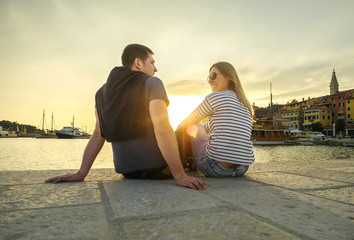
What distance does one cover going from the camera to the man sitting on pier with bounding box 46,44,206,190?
1.48m

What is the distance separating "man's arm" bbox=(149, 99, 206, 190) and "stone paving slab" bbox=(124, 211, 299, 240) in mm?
583

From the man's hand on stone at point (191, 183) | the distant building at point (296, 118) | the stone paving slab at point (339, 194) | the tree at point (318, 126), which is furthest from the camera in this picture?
the distant building at point (296, 118)

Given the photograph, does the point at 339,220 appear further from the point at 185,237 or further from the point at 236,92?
the point at 236,92

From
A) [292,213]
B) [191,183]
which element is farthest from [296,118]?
[292,213]

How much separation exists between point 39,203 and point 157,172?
2.71ft

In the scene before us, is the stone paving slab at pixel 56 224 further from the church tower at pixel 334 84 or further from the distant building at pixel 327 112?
the church tower at pixel 334 84

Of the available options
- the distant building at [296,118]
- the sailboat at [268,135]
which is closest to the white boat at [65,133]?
the sailboat at [268,135]

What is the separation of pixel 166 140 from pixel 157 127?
10cm

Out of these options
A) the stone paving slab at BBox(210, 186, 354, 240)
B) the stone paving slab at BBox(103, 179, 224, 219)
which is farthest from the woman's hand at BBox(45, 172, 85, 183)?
the stone paving slab at BBox(210, 186, 354, 240)

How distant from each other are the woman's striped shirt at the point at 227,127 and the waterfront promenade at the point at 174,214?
22.2 inches

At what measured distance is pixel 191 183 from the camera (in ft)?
4.20

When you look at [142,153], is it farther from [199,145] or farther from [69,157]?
[69,157]

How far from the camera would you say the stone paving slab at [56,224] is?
63 cm

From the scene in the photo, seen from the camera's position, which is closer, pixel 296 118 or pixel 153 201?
pixel 153 201
